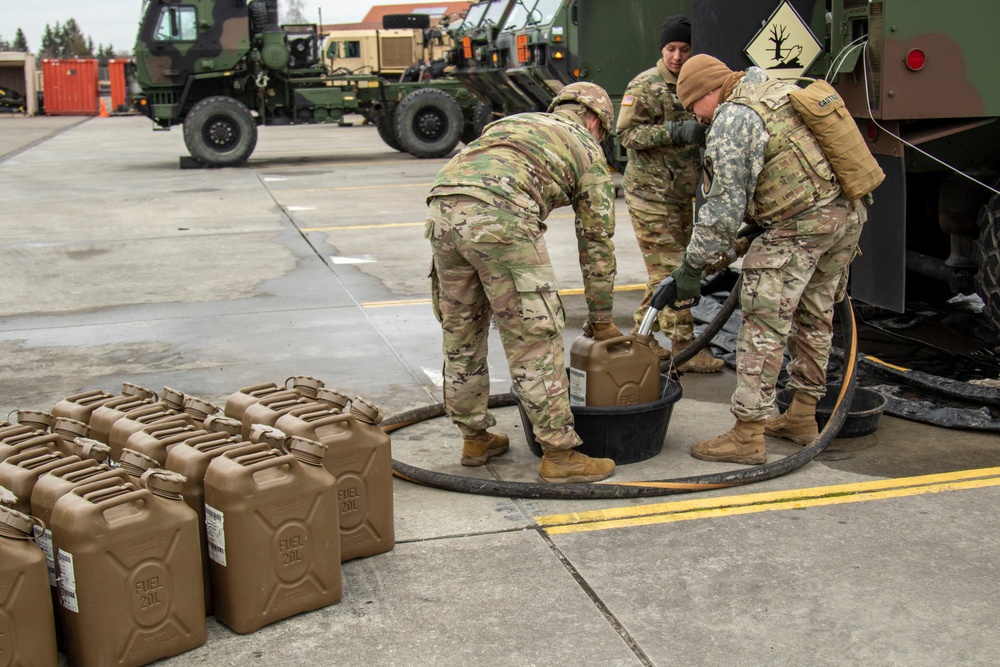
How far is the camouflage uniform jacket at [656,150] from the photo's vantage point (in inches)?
235

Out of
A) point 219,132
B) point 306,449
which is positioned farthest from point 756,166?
point 219,132

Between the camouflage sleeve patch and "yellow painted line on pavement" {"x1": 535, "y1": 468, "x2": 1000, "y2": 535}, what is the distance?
37.3 inches

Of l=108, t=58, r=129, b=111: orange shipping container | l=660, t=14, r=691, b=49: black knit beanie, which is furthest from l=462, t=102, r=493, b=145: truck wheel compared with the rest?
l=108, t=58, r=129, b=111: orange shipping container

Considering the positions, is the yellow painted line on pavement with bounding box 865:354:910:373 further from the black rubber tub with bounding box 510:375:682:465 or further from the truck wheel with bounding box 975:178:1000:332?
the black rubber tub with bounding box 510:375:682:465

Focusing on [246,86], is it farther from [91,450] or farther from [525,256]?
[91,450]

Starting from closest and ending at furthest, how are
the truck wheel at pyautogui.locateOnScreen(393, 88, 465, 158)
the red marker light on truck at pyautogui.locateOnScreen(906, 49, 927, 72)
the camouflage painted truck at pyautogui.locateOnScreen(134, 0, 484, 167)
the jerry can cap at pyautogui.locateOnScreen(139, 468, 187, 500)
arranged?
the jerry can cap at pyautogui.locateOnScreen(139, 468, 187, 500)
the red marker light on truck at pyautogui.locateOnScreen(906, 49, 927, 72)
the camouflage painted truck at pyautogui.locateOnScreen(134, 0, 484, 167)
the truck wheel at pyautogui.locateOnScreen(393, 88, 465, 158)

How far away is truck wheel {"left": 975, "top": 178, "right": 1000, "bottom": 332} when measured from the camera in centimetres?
553

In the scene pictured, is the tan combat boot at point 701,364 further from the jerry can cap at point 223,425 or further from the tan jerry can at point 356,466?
the jerry can cap at point 223,425

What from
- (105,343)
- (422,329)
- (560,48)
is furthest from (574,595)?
(560,48)

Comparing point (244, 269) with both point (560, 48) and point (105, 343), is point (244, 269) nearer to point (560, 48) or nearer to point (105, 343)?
point (105, 343)

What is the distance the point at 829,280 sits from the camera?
15.6 ft

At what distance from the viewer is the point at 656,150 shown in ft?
19.6

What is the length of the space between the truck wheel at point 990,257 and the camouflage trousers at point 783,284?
1.18 meters

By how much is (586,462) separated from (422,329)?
2.99 metres
